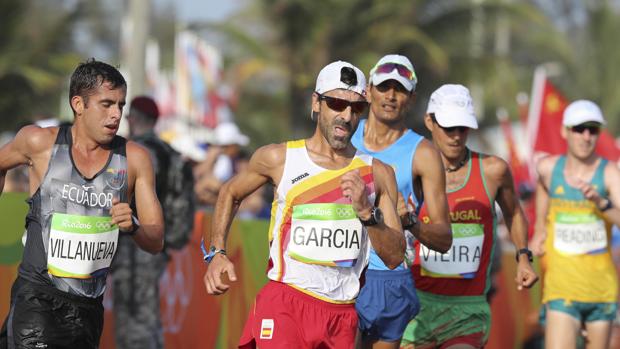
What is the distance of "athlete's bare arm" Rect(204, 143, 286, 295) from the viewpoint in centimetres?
676

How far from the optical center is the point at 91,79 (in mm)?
6684

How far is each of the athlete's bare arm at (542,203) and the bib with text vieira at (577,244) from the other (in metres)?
0.06

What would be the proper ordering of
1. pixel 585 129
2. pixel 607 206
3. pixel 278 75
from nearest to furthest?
pixel 607 206
pixel 585 129
pixel 278 75

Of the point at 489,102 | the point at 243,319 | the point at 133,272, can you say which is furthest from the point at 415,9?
the point at 133,272

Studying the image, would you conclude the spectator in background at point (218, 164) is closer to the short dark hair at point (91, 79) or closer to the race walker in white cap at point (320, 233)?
the race walker in white cap at point (320, 233)

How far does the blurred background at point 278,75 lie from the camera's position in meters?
14.1

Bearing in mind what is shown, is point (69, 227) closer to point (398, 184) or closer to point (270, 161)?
point (270, 161)

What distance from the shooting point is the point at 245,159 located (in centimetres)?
1556

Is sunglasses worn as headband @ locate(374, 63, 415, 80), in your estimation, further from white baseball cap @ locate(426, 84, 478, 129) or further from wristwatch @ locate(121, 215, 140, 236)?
wristwatch @ locate(121, 215, 140, 236)

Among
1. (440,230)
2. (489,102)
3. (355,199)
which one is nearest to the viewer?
(355,199)

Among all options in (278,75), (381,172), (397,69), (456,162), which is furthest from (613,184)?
(278,75)

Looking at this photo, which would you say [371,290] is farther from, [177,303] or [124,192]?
[177,303]

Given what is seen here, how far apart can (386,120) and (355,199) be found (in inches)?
83.7

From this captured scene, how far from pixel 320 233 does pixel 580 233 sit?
4.23 metres
